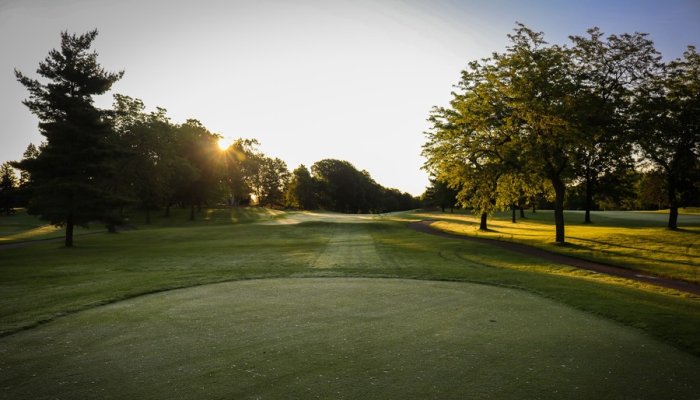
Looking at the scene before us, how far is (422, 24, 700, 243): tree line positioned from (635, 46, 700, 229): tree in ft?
0.28

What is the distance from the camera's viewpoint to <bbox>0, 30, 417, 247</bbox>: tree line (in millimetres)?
28344

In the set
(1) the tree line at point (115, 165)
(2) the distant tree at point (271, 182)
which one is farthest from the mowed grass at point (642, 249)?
(2) the distant tree at point (271, 182)

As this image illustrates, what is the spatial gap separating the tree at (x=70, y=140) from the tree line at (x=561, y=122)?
2831 cm

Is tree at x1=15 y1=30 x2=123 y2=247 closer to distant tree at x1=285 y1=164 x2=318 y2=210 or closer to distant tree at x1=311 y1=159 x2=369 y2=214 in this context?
distant tree at x1=285 y1=164 x2=318 y2=210

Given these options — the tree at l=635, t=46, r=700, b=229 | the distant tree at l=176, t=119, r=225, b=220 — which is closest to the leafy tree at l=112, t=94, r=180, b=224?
the distant tree at l=176, t=119, r=225, b=220

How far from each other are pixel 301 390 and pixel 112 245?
3335cm

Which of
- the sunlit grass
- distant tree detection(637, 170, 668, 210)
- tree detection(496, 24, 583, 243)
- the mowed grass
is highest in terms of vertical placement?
tree detection(496, 24, 583, 243)

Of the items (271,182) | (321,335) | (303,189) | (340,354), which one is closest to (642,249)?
(321,335)

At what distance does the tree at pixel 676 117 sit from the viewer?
29766 mm

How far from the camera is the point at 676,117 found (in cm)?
3138

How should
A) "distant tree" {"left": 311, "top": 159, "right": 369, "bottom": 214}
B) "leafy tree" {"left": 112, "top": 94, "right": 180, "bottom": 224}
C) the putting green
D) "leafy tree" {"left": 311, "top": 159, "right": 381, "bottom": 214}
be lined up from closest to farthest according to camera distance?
the putting green < "leafy tree" {"left": 112, "top": 94, "right": 180, "bottom": 224} < "leafy tree" {"left": 311, "top": 159, "right": 381, "bottom": 214} < "distant tree" {"left": 311, "top": 159, "right": 369, "bottom": 214}

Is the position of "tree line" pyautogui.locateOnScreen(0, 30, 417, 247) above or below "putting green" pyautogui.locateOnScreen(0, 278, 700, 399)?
above

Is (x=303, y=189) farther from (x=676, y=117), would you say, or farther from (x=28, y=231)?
(x=676, y=117)

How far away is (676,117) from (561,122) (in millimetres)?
15286
